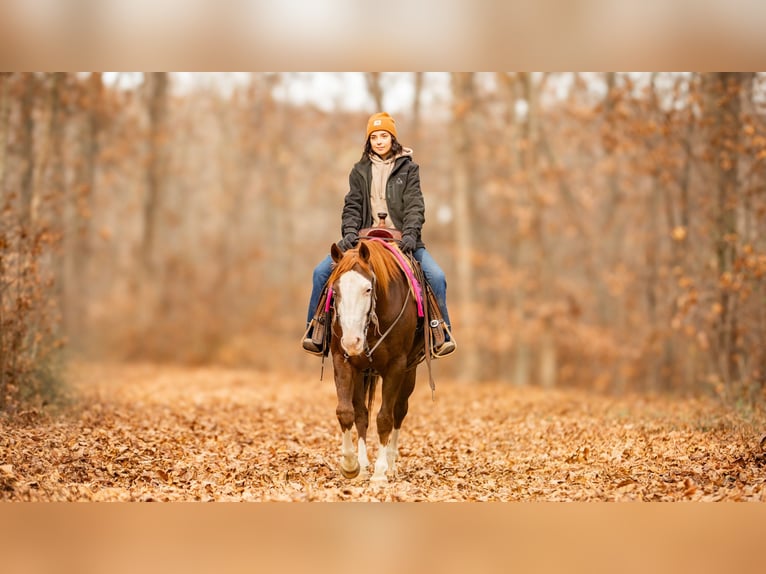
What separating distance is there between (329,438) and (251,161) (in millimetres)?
18886

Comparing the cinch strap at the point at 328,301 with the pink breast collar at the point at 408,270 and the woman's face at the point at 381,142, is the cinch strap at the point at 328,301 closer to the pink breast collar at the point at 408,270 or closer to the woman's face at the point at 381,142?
the pink breast collar at the point at 408,270

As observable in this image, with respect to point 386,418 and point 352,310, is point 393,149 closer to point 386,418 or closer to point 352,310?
point 352,310

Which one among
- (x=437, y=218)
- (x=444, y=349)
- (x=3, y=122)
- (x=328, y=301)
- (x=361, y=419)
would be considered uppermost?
(x=437, y=218)

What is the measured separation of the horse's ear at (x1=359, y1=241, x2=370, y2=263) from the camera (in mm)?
7855

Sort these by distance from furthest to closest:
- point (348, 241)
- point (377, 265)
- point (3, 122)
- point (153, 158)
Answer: point (153, 158)
point (3, 122)
point (348, 241)
point (377, 265)

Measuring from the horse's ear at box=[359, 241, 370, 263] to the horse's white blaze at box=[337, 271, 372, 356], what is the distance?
27cm

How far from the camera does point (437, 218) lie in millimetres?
27188

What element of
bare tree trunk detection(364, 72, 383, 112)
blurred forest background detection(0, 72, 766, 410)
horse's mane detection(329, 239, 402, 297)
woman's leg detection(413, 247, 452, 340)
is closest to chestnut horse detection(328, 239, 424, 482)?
horse's mane detection(329, 239, 402, 297)

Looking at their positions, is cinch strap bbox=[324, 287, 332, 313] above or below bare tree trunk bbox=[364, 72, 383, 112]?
below

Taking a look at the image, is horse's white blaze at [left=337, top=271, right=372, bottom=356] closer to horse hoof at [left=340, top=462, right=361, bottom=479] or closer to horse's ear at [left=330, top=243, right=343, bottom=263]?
horse's ear at [left=330, top=243, right=343, bottom=263]

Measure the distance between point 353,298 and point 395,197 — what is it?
5.25ft

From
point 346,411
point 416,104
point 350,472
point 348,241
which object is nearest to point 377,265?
point 348,241

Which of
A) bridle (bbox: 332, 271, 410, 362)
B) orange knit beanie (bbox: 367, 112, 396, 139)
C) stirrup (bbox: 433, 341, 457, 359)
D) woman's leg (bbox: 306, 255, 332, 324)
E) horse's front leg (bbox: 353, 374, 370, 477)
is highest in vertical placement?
orange knit beanie (bbox: 367, 112, 396, 139)

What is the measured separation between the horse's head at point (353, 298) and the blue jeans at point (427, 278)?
2.37 feet
